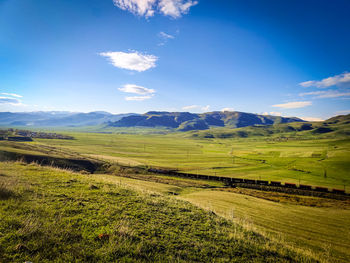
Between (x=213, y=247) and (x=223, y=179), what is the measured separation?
58.7 meters

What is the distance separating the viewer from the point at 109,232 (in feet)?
30.6

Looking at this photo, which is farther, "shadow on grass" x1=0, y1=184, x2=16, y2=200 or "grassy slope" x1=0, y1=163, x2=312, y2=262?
"shadow on grass" x1=0, y1=184, x2=16, y2=200

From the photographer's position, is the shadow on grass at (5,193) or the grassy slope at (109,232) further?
the shadow on grass at (5,193)

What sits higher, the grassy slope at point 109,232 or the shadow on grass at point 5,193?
the shadow on grass at point 5,193

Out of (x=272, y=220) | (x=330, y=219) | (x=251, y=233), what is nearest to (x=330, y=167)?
(x=330, y=219)

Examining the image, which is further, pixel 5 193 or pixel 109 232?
pixel 5 193

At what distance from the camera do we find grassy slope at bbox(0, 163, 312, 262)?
24.8 ft

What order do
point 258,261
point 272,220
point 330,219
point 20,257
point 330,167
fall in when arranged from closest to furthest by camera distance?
1. point 20,257
2. point 258,261
3. point 272,220
4. point 330,219
5. point 330,167

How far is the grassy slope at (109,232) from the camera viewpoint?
24.8 feet

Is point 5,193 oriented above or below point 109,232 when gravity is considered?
above

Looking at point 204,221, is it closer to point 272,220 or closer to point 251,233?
point 251,233

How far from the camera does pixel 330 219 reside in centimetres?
2791

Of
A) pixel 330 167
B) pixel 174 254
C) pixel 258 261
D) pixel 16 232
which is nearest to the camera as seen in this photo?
pixel 16 232

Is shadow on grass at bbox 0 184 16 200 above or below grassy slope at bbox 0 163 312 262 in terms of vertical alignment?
above
